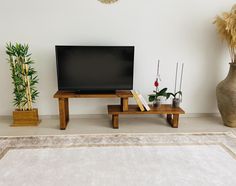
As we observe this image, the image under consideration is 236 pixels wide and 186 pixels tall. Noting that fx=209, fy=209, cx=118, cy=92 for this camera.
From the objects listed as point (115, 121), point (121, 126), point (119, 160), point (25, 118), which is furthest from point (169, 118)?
point (25, 118)

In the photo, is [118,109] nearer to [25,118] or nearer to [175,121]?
[175,121]

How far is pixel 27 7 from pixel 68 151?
2089 millimetres

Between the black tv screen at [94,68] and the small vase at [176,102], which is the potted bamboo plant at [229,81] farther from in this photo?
the black tv screen at [94,68]

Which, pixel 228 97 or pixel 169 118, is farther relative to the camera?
pixel 169 118

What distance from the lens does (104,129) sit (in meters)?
3.00

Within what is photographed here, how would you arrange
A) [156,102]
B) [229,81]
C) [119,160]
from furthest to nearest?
[156,102]
[229,81]
[119,160]

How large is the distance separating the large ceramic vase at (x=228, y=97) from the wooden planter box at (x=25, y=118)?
274cm

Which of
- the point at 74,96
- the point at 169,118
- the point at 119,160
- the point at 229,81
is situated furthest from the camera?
the point at 169,118

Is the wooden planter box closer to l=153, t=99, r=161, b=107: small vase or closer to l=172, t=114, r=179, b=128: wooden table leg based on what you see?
l=153, t=99, r=161, b=107: small vase

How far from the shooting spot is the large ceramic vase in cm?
293

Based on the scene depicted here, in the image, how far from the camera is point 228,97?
2.95 meters

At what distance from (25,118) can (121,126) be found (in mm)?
1415

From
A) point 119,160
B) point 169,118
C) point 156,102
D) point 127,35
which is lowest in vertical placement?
point 119,160

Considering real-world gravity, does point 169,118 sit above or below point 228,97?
below
